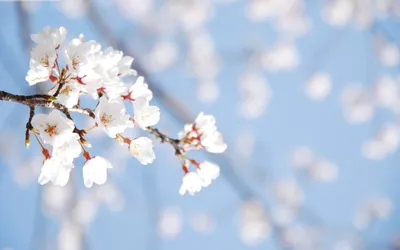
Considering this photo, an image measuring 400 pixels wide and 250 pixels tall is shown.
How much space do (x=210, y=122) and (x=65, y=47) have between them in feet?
2.23

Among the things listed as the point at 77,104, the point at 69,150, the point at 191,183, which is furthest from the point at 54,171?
the point at 191,183

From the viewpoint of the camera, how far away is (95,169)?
1623 millimetres

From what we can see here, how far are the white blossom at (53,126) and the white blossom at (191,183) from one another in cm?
59

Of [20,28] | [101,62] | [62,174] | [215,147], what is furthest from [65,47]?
[20,28]

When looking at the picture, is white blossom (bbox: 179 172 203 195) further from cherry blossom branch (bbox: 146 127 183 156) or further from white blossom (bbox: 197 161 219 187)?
cherry blossom branch (bbox: 146 127 183 156)

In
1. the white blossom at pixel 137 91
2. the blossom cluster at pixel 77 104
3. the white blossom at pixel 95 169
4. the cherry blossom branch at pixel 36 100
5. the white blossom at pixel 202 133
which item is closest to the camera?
the cherry blossom branch at pixel 36 100

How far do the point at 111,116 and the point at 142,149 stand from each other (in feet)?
0.66

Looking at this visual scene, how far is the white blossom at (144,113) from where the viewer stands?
1.63 meters

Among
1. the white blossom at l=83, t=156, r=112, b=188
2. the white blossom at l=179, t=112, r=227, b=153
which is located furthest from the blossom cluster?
the white blossom at l=179, t=112, r=227, b=153

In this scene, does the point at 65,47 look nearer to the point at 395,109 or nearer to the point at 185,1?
the point at 185,1

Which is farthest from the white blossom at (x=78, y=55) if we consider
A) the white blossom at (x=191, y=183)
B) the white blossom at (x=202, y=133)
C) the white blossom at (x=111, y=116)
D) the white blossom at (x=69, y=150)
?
the white blossom at (x=191, y=183)

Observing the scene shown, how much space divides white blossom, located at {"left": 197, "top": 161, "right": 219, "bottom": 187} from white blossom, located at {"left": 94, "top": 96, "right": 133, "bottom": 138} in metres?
0.48

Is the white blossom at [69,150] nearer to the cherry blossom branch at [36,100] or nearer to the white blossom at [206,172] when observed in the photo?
the cherry blossom branch at [36,100]

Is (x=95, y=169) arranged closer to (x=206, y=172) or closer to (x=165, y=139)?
(x=165, y=139)
